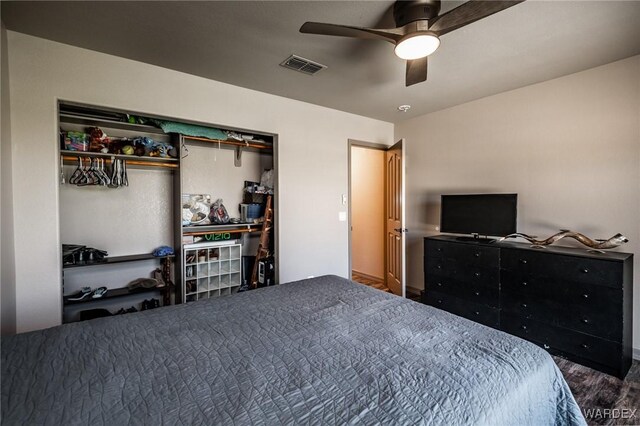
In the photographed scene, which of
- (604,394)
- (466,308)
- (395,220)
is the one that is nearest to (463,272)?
(466,308)

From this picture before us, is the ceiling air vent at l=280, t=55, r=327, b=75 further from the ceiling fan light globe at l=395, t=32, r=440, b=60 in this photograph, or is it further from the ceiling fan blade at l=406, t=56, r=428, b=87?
the ceiling fan light globe at l=395, t=32, r=440, b=60

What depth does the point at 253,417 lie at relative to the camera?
3.01ft

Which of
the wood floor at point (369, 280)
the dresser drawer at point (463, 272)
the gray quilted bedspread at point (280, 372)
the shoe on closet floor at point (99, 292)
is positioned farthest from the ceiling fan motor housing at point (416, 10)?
the wood floor at point (369, 280)

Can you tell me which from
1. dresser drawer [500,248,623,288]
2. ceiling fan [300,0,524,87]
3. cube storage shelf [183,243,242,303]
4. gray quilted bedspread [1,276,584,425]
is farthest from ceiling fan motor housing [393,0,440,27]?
cube storage shelf [183,243,242,303]

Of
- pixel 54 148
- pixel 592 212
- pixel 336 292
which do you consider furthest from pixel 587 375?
pixel 54 148

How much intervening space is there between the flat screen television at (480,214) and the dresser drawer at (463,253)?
0.21 m

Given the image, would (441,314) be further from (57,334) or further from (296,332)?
(57,334)

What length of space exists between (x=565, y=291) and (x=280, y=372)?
8.73 ft

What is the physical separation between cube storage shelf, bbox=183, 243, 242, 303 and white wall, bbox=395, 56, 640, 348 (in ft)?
8.74

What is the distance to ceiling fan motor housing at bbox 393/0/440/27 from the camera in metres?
1.77

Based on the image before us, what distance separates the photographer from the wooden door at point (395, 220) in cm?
384

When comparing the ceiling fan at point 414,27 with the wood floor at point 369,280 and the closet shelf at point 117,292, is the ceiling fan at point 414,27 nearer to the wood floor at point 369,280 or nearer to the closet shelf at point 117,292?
the closet shelf at point 117,292

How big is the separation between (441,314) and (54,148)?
293 centimetres

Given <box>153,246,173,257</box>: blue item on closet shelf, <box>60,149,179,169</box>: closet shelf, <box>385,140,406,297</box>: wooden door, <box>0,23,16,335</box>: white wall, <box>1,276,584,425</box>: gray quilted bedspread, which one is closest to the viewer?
<box>1,276,584,425</box>: gray quilted bedspread
